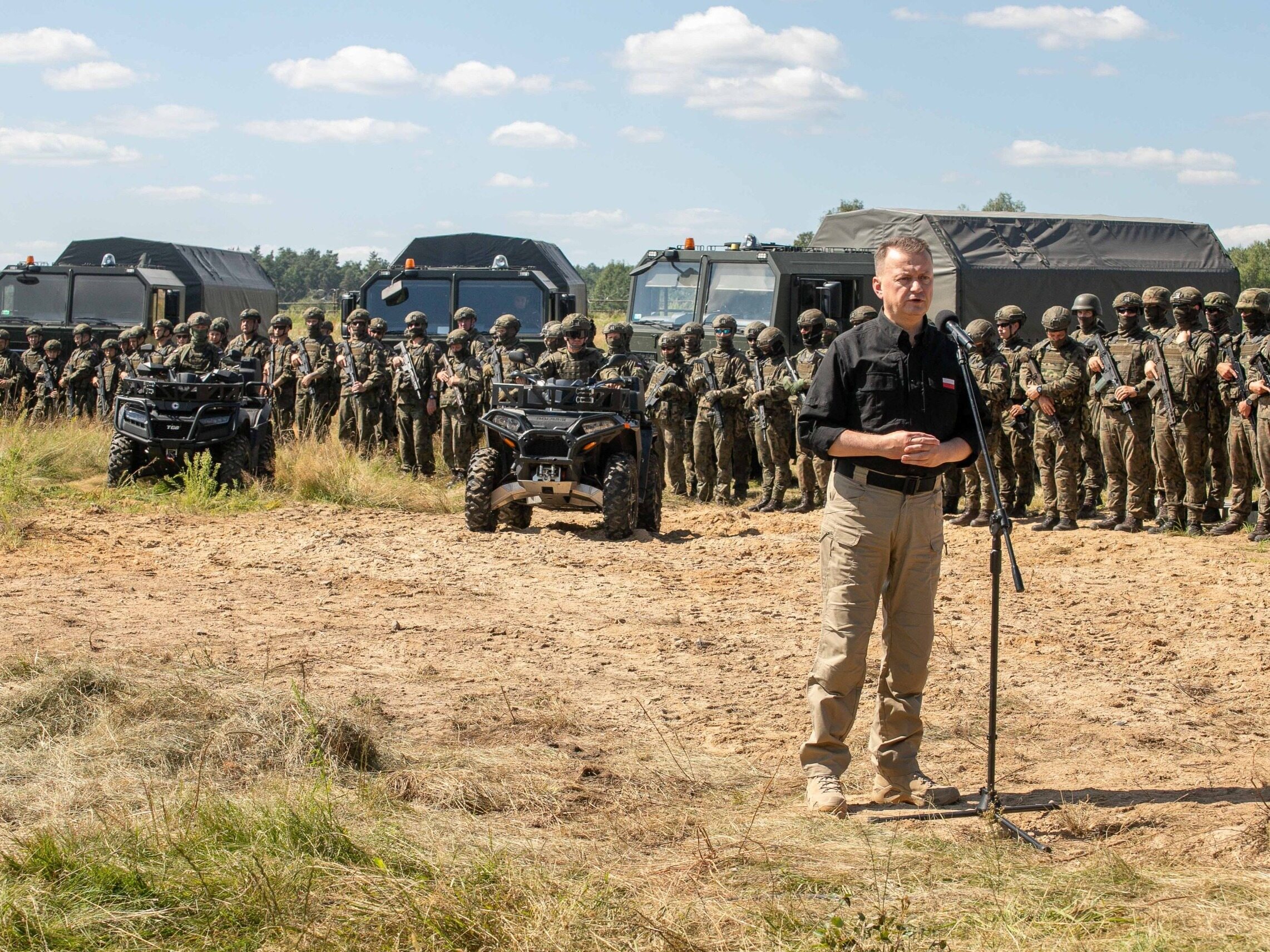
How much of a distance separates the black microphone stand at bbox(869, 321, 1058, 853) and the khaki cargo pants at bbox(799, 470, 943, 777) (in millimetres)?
201

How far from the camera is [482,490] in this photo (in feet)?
32.2

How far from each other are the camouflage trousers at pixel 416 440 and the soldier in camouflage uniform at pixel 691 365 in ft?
8.25

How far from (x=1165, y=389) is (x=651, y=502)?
12.3 ft

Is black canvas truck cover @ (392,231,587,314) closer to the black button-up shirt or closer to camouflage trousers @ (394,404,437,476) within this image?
camouflage trousers @ (394,404,437,476)

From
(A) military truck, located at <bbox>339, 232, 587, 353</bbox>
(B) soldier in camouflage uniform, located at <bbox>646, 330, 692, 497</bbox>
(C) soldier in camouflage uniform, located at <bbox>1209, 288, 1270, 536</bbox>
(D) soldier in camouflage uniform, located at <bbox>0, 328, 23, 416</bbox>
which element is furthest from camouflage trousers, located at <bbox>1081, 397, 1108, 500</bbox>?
Answer: (D) soldier in camouflage uniform, located at <bbox>0, 328, 23, 416</bbox>

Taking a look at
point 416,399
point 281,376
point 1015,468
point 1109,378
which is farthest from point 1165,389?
point 281,376

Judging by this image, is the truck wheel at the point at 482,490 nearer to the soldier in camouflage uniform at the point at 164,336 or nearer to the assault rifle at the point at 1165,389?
the assault rifle at the point at 1165,389

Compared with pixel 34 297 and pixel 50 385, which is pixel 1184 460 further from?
pixel 34 297

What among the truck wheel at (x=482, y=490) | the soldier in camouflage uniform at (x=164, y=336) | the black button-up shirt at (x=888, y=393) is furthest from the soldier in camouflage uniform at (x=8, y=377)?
the black button-up shirt at (x=888, y=393)

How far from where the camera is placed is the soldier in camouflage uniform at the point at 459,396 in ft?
41.7

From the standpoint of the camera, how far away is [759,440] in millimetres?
11969

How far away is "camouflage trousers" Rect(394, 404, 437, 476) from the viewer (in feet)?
43.5

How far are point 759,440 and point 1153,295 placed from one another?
3.44 m

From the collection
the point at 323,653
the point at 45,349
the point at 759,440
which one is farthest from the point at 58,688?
the point at 45,349
